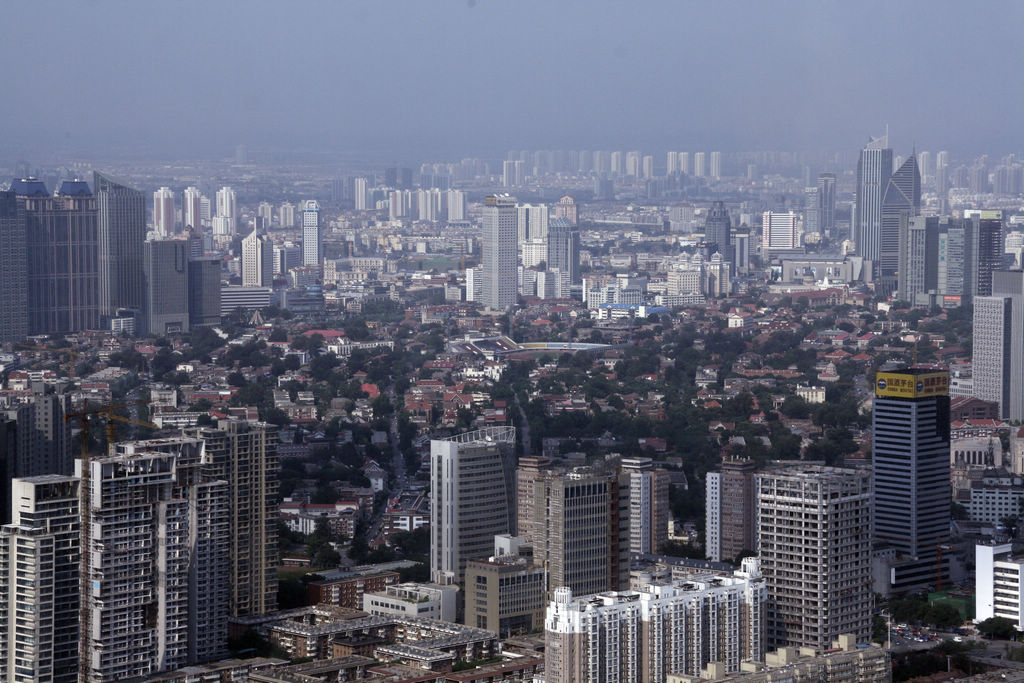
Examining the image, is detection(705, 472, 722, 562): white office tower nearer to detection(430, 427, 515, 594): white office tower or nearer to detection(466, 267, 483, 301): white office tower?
detection(430, 427, 515, 594): white office tower

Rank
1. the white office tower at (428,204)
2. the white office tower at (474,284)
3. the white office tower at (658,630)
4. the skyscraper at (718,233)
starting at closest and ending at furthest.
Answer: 1. the white office tower at (658,630)
2. the white office tower at (474,284)
3. the white office tower at (428,204)
4. the skyscraper at (718,233)

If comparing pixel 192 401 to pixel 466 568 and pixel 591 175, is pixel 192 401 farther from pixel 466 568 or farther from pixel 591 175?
pixel 591 175

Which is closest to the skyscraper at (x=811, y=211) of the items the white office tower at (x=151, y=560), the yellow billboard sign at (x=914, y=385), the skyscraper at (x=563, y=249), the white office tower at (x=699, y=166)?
the white office tower at (x=699, y=166)

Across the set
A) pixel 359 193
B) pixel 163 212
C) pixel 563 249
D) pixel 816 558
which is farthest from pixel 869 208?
pixel 816 558

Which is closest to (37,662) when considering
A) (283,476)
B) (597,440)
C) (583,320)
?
(283,476)

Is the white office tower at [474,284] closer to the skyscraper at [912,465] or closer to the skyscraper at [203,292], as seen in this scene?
the skyscraper at [203,292]
